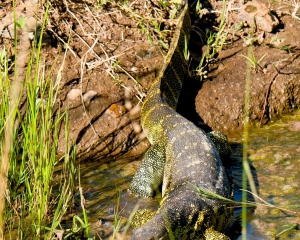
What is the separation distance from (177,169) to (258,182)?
3.23ft

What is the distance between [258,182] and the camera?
621 centimetres

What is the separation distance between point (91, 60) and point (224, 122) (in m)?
1.95

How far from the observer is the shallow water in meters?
5.50

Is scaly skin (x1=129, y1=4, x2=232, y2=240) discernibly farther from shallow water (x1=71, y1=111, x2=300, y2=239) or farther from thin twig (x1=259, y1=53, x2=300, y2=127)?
thin twig (x1=259, y1=53, x2=300, y2=127)

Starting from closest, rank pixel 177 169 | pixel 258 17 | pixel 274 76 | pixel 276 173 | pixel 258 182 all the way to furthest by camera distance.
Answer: pixel 177 169 → pixel 258 182 → pixel 276 173 → pixel 274 76 → pixel 258 17

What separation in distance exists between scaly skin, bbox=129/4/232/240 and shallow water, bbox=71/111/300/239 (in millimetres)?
291

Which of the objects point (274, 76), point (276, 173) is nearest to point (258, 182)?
point (276, 173)

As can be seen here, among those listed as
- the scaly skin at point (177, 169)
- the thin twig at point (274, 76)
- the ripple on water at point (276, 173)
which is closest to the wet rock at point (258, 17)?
the thin twig at point (274, 76)

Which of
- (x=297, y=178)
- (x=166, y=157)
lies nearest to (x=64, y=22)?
(x=166, y=157)

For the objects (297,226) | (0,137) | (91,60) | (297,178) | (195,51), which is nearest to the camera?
(0,137)

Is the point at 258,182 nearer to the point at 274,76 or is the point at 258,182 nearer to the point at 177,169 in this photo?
the point at 177,169

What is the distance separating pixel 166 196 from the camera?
18.2 ft

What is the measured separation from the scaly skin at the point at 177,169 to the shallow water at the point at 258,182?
0.29 metres

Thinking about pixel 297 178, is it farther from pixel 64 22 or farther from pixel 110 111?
pixel 64 22
